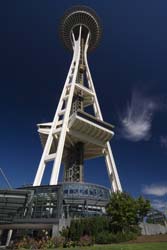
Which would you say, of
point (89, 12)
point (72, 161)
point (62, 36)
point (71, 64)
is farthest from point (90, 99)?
point (89, 12)

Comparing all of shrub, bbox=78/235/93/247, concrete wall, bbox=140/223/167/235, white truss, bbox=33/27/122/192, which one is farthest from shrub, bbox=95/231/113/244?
white truss, bbox=33/27/122/192

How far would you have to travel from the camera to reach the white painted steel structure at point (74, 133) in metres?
51.6

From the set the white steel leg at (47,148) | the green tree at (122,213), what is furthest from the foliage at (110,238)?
the white steel leg at (47,148)

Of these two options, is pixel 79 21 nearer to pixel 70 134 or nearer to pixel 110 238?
pixel 70 134

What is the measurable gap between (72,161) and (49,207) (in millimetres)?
28429

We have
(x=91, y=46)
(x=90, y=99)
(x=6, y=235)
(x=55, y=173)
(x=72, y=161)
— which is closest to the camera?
(x=6, y=235)

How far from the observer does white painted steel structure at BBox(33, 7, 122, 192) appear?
5160 centimetres

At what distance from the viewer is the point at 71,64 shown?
72.7 meters

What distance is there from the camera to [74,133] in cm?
5666

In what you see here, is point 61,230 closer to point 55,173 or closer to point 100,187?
point 55,173

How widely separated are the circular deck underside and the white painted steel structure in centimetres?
1662

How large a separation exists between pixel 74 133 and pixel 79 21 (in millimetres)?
46458

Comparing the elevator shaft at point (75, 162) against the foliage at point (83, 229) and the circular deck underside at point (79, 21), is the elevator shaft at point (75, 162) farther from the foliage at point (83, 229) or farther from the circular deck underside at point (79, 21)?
the circular deck underside at point (79, 21)

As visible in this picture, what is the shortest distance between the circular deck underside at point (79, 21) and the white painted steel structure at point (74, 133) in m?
16.6
